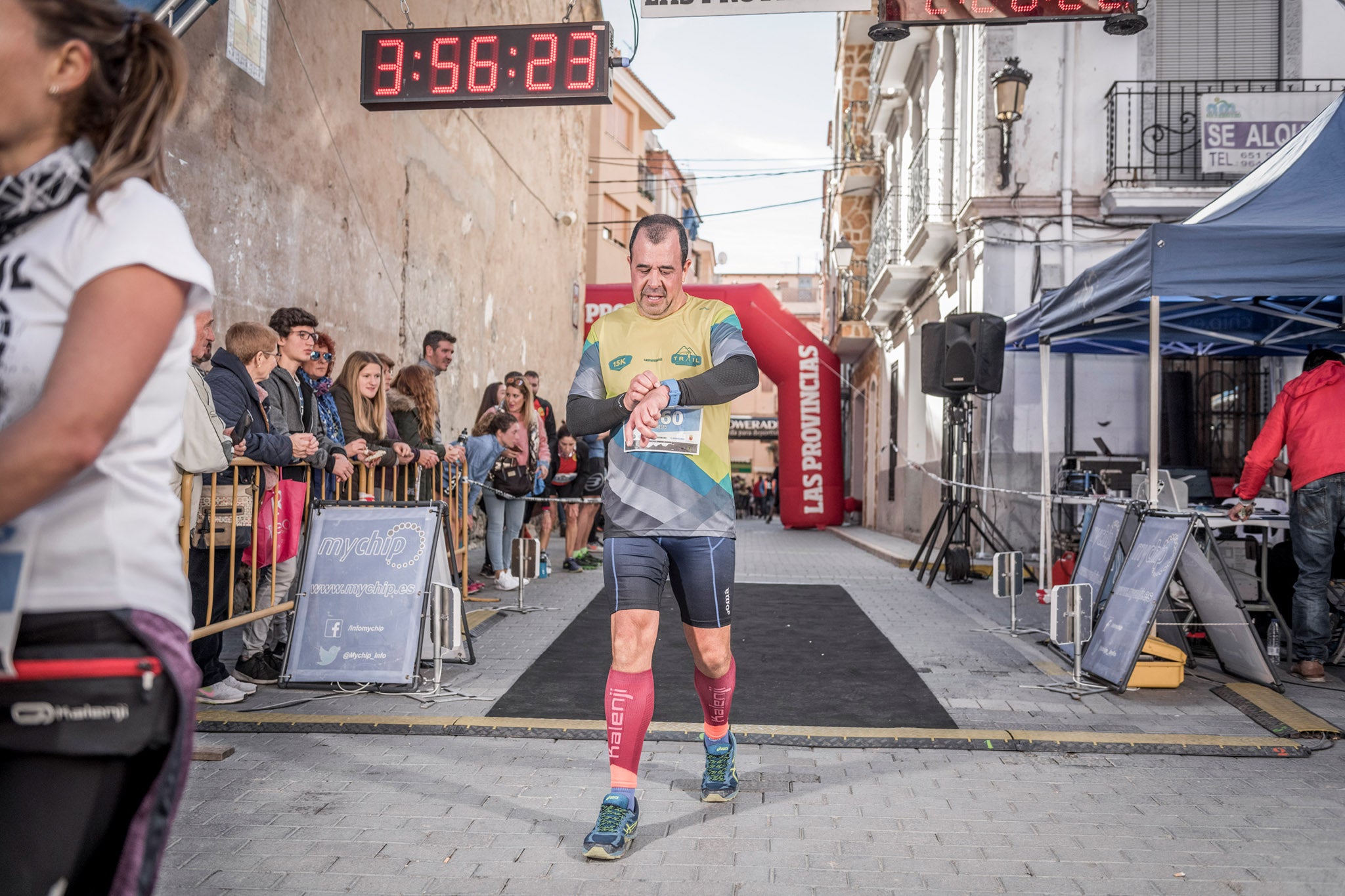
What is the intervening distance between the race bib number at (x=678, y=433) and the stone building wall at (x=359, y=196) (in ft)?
16.0

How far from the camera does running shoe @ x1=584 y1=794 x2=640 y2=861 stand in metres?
3.38

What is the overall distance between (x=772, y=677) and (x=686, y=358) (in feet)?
10.1

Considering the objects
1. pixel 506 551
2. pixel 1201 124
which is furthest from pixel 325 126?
pixel 1201 124

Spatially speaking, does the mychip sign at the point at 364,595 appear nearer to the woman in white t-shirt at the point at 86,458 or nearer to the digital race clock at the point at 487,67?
the digital race clock at the point at 487,67

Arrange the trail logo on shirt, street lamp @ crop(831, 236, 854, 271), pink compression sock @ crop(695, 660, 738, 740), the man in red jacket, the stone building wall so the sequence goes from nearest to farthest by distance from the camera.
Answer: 1. the trail logo on shirt
2. pink compression sock @ crop(695, 660, 738, 740)
3. the man in red jacket
4. the stone building wall
5. street lamp @ crop(831, 236, 854, 271)

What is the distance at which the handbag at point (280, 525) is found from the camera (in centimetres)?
588

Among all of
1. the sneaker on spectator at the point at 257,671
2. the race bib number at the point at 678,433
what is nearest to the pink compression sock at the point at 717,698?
the race bib number at the point at 678,433

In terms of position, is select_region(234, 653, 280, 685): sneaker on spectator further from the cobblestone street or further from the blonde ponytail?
the blonde ponytail

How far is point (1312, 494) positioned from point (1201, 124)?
8.16 metres

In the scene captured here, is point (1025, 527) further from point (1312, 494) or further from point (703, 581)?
point (703, 581)

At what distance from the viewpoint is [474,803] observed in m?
3.97

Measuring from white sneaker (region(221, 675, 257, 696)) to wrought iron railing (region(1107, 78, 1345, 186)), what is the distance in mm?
11567

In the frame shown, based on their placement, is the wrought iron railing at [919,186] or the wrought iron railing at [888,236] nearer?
the wrought iron railing at [919,186]

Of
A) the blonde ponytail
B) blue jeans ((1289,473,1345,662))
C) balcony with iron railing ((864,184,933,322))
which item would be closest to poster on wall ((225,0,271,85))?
the blonde ponytail
